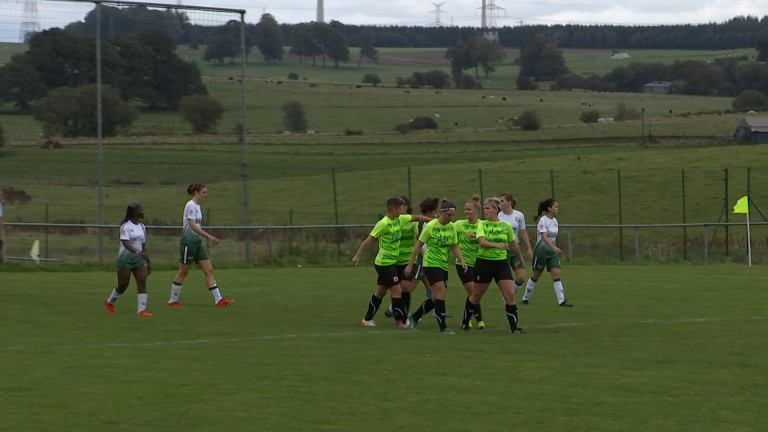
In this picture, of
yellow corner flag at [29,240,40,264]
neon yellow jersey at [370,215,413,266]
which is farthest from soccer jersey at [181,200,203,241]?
yellow corner flag at [29,240,40,264]

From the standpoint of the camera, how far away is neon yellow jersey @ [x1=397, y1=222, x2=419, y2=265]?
60.6 feet

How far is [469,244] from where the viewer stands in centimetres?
1859

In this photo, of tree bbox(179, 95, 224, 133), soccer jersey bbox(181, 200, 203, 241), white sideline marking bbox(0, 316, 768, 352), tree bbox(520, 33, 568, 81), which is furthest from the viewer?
tree bbox(520, 33, 568, 81)

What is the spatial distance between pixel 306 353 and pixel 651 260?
23.6m

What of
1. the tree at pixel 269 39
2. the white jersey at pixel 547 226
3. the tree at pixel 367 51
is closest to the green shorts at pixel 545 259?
the white jersey at pixel 547 226

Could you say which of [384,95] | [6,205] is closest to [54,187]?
[6,205]

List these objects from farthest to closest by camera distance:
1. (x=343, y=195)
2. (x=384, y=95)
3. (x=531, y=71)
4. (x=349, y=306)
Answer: (x=531, y=71)
(x=384, y=95)
(x=343, y=195)
(x=349, y=306)

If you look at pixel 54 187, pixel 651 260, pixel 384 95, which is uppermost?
pixel 384 95

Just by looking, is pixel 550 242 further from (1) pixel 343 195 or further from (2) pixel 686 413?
(1) pixel 343 195

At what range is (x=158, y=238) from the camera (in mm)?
35406

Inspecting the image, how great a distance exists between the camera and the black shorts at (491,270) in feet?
57.7

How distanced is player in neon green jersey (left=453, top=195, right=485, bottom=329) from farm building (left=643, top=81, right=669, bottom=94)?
131121 millimetres

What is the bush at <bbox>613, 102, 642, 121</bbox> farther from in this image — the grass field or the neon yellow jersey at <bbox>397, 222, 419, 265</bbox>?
the neon yellow jersey at <bbox>397, 222, 419, 265</bbox>

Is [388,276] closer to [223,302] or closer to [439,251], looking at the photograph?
[439,251]
